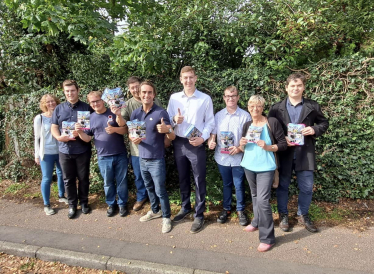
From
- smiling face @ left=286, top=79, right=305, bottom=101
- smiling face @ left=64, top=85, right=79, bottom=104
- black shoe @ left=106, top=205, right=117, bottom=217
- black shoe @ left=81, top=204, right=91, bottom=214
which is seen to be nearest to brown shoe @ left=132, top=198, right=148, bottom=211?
black shoe @ left=106, top=205, right=117, bottom=217

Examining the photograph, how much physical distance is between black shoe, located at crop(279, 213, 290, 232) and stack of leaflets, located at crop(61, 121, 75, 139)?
3.50 m

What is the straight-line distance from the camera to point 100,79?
562 centimetres

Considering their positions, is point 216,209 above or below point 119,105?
below

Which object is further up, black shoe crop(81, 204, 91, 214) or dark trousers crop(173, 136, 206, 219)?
dark trousers crop(173, 136, 206, 219)

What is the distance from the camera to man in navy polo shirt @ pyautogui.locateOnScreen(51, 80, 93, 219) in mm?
3996

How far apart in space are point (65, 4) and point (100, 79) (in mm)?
1612

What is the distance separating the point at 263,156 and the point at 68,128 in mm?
2984

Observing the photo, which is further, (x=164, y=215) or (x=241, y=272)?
(x=164, y=215)

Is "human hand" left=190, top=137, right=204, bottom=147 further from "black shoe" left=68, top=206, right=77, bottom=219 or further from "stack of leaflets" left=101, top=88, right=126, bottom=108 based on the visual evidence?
"black shoe" left=68, top=206, right=77, bottom=219

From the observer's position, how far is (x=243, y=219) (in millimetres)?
3801

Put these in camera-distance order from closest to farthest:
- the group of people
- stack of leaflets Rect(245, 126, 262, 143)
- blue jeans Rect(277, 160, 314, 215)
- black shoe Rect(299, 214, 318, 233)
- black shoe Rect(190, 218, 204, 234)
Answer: stack of leaflets Rect(245, 126, 262, 143) < the group of people < blue jeans Rect(277, 160, 314, 215) < black shoe Rect(299, 214, 318, 233) < black shoe Rect(190, 218, 204, 234)

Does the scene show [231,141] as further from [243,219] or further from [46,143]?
[46,143]

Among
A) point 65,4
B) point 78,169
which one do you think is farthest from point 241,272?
point 65,4

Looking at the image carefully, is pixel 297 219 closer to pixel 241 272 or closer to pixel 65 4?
pixel 241 272
